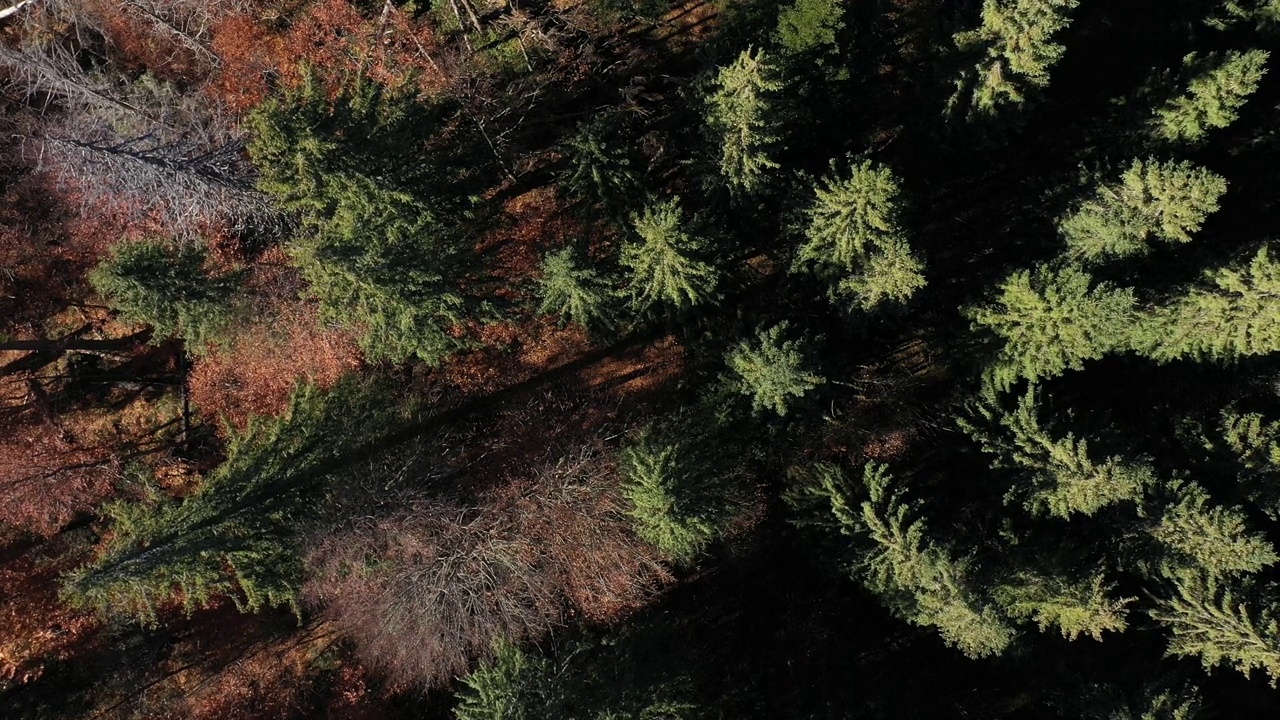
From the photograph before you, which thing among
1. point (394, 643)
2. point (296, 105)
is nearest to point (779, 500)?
point (394, 643)

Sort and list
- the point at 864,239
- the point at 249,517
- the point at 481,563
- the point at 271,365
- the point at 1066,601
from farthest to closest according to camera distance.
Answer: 1. the point at 271,365
2. the point at 481,563
3. the point at 249,517
4. the point at 1066,601
5. the point at 864,239

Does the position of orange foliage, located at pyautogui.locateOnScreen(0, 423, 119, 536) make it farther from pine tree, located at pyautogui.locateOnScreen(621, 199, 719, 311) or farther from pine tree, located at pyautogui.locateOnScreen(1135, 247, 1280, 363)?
pine tree, located at pyautogui.locateOnScreen(1135, 247, 1280, 363)

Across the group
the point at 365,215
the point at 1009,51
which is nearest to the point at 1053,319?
the point at 1009,51

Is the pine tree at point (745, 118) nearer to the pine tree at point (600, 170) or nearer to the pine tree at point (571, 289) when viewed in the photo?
the pine tree at point (600, 170)

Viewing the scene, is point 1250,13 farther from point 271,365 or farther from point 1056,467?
point 271,365

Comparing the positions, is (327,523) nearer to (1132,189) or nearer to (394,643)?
(394,643)

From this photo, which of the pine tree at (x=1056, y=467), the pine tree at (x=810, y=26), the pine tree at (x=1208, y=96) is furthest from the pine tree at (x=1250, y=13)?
the pine tree at (x=1056, y=467)

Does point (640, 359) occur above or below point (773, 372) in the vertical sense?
above
